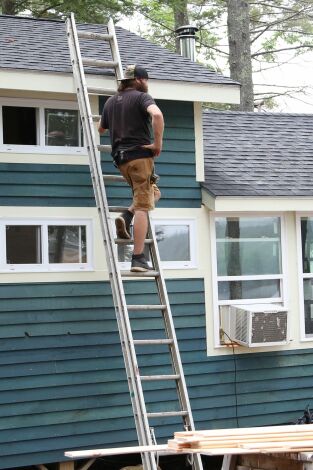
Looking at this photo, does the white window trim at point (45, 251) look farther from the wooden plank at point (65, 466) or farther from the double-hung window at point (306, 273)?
the double-hung window at point (306, 273)

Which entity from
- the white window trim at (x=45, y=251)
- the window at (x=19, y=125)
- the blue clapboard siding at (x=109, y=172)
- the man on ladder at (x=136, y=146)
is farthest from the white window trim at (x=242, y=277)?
the window at (x=19, y=125)

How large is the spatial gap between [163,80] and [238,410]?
364cm

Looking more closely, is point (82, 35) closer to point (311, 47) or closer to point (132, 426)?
point (132, 426)

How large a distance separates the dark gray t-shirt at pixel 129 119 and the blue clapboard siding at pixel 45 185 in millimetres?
984

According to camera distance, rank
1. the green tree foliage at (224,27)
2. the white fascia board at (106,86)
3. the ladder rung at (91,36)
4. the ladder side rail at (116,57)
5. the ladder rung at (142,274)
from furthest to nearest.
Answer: the green tree foliage at (224,27)
the ladder rung at (91,36)
the ladder side rail at (116,57)
the white fascia board at (106,86)
the ladder rung at (142,274)

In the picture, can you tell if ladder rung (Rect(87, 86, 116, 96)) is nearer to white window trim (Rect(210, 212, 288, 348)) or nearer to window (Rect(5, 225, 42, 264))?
window (Rect(5, 225, 42, 264))

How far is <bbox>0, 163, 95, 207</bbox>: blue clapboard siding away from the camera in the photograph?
392 inches

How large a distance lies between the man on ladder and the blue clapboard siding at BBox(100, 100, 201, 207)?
1.39 m

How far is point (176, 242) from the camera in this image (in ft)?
35.9

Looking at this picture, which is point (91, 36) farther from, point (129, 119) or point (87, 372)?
point (87, 372)

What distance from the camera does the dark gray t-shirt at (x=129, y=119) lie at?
9.27 metres

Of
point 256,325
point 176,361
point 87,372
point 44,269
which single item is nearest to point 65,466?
point 87,372

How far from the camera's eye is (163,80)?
10.4 m

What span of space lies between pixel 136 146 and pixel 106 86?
1.16 m
